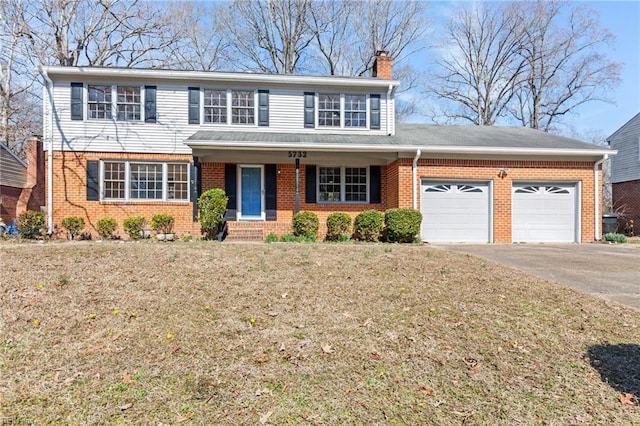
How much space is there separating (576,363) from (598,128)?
38903mm

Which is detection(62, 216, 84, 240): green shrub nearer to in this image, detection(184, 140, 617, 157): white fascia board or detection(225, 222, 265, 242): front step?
detection(184, 140, 617, 157): white fascia board

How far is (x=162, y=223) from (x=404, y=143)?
8.09 metres

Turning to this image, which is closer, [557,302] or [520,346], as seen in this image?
[520,346]

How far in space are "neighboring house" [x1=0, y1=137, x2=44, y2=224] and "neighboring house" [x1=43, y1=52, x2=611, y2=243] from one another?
122 inches

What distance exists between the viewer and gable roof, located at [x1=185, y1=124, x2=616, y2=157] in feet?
37.2

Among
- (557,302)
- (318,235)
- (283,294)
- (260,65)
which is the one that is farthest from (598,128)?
(283,294)

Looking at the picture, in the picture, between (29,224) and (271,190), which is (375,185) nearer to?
(271,190)

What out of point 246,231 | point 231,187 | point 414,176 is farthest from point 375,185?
point 231,187

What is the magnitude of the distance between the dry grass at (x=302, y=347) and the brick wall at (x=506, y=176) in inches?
264

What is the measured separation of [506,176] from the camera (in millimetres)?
12078

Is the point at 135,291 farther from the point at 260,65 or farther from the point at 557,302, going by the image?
the point at 260,65

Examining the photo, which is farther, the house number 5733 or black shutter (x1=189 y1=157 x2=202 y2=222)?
black shutter (x1=189 y1=157 x2=202 y2=222)

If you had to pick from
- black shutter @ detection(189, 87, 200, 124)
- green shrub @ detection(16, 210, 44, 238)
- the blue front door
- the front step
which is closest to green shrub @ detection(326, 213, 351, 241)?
the front step

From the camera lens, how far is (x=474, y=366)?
10.9 ft
